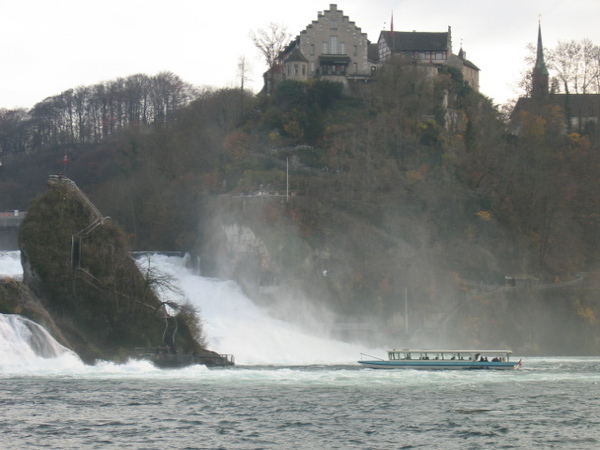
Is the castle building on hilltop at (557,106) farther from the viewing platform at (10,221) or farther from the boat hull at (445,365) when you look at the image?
the viewing platform at (10,221)

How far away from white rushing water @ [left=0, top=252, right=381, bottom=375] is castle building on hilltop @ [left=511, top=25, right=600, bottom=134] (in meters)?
45.8

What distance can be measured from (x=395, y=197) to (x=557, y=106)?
26739mm

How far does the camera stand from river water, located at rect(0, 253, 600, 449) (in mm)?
51344

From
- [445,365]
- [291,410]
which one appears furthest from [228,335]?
[291,410]

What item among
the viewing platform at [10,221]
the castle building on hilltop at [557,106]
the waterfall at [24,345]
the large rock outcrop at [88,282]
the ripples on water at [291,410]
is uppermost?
the castle building on hilltop at [557,106]

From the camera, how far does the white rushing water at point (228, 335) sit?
74562mm

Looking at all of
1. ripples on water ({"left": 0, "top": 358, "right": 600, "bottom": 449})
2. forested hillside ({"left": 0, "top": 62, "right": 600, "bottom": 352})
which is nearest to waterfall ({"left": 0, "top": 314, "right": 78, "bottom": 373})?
ripples on water ({"left": 0, "top": 358, "right": 600, "bottom": 449})

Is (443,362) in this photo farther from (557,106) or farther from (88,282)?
(557,106)

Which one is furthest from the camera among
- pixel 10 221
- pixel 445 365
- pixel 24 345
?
pixel 10 221

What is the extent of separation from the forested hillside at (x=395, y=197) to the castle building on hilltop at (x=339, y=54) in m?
4.99

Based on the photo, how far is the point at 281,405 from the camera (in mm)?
61500

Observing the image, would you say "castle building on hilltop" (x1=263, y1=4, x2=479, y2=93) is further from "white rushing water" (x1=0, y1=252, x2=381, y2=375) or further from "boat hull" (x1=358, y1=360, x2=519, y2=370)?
"boat hull" (x1=358, y1=360, x2=519, y2=370)

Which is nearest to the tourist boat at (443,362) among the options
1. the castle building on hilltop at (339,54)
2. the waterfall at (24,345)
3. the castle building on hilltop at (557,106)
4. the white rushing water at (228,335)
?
the white rushing water at (228,335)

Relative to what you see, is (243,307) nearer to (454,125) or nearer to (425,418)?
(454,125)
